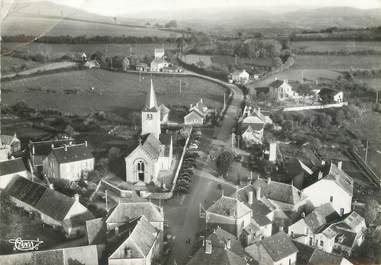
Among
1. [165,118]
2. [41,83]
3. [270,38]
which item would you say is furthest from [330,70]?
[41,83]

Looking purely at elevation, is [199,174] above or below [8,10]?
below

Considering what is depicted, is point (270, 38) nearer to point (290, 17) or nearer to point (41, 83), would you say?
point (290, 17)

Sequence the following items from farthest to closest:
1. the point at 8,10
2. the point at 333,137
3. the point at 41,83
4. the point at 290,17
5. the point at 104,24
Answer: the point at 41,83, the point at 333,137, the point at 104,24, the point at 290,17, the point at 8,10

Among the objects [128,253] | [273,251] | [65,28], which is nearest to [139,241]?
[128,253]

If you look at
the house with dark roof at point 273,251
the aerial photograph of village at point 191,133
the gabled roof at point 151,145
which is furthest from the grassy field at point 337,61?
the house with dark roof at point 273,251

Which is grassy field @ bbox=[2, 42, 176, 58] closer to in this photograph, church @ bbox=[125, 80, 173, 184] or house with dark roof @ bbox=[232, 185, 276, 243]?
church @ bbox=[125, 80, 173, 184]

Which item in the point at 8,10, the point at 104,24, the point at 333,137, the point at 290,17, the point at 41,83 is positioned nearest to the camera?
the point at 8,10

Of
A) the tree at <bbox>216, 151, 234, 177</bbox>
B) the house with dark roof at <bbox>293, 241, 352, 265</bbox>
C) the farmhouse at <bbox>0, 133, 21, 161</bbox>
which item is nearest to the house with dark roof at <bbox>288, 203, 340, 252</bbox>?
the house with dark roof at <bbox>293, 241, 352, 265</bbox>
